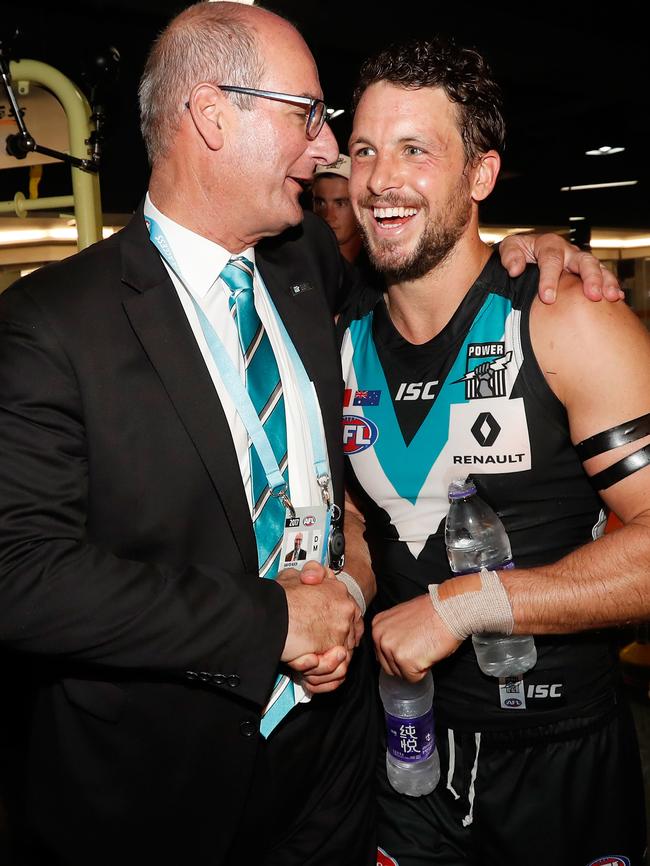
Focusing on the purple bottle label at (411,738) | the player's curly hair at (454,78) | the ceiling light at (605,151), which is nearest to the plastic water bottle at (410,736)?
the purple bottle label at (411,738)

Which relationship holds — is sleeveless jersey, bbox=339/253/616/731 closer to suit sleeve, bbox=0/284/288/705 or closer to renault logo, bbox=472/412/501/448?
renault logo, bbox=472/412/501/448

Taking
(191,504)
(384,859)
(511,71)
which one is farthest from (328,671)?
(511,71)

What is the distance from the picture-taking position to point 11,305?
1.55m

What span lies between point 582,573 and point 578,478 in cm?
27

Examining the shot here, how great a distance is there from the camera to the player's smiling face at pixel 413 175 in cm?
194

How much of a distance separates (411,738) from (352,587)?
39cm

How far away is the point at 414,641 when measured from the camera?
66.0 inches

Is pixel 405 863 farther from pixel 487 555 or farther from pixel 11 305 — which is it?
pixel 11 305

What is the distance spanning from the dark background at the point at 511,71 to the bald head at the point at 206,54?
1.86m

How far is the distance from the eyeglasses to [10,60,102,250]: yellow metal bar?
1.80 meters

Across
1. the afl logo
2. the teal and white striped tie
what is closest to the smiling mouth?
the teal and white striped tie

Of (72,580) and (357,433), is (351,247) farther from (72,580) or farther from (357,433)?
(72,580)

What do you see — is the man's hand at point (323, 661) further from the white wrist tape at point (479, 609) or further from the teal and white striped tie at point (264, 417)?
the white wrist tape at point (479, 609)

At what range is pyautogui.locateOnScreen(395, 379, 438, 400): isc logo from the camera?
1.94 metres
